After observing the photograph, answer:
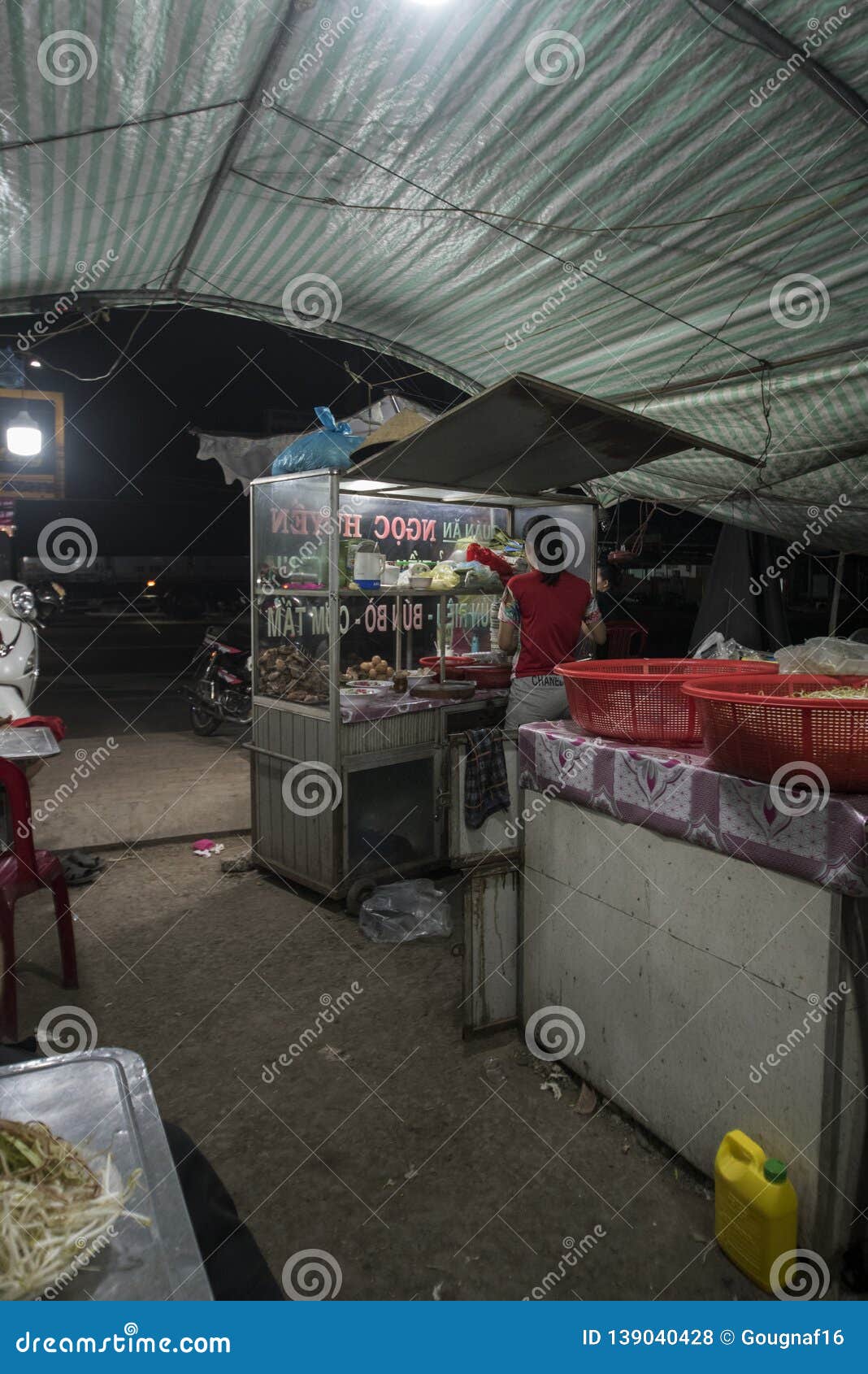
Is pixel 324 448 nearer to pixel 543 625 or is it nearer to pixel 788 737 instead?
pixel 543 625

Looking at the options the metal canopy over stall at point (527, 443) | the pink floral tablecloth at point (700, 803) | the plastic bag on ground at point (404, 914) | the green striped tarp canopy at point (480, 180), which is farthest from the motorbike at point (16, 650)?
the pink floral tablecloth at point (700, 803)

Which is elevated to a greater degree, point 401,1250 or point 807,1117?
point 807,1117

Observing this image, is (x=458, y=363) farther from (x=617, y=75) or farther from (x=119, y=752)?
(x=119, y=752)

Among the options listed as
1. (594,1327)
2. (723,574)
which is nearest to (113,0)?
(594,1327)

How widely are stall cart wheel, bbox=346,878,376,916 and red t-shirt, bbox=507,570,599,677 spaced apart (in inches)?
65.7

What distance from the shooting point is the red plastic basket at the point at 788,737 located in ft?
6.23

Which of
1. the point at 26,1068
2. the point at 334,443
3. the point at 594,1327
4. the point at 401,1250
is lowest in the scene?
the point at 401,1250

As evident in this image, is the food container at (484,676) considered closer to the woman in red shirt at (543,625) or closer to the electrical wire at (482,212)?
the woman in red shirt at (543,625)

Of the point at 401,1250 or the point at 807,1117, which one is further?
the point at 401,1250

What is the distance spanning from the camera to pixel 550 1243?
2246 mm

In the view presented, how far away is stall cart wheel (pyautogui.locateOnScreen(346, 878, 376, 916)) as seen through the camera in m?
4.54

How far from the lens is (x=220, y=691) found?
33.3 ft

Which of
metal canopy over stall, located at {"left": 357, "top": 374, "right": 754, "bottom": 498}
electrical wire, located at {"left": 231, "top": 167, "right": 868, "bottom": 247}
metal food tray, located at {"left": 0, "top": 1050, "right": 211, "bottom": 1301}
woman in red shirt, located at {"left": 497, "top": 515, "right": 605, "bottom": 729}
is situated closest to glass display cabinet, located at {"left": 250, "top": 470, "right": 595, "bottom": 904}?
metal canopy over stall, located at {"left": 357, "top": 374, "right": 754, "bottom": 498}

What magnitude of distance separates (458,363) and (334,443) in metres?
1.95
